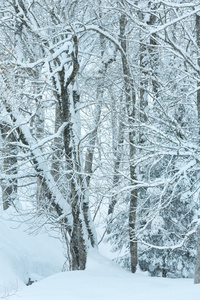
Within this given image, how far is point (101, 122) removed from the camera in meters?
11.3

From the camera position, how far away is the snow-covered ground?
572 cm

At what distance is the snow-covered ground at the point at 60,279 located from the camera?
572cm

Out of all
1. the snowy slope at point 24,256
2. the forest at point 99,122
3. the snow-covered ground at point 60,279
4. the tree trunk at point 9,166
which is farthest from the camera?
Result: the snowy slope at point 24,256

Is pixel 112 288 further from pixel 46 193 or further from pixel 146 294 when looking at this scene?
pixel 46 193

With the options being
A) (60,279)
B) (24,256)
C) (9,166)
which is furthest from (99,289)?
(9,166)

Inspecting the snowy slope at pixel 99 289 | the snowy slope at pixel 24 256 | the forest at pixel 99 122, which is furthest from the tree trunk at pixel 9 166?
the snowy slope at pixel 99 289

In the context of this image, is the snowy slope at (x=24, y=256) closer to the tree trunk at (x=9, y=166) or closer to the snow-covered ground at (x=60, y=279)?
the snow-covered ground at (x=60, y=279)

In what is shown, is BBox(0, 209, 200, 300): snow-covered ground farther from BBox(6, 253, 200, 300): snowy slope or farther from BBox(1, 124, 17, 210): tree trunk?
BBox(1, 124, 17, 210): tree trunk

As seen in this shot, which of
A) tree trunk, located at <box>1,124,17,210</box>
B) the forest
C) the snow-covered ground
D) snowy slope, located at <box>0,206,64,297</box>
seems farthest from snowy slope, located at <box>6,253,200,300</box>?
tree trunk, located at <box>1,124,17,210</box>

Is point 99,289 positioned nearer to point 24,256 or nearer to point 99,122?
point 99,122

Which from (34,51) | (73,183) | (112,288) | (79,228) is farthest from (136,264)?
(34,51)

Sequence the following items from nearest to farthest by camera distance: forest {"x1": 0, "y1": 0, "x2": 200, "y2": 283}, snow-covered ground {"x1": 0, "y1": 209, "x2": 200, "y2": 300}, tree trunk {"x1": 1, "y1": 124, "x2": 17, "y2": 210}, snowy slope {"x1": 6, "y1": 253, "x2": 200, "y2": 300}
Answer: snowy slope {"x1": 6, "y1": 253, "x2": 200, "y2": 300}
snow-covered ground {"x1": 0, "y1": 209, "x2": 200, "y2": 300}
forest {"x1": 0, "y1": 0, "x2": 200, "y2": 283}
tree trunk {"x1": 1, "y1": 124, "x2": 17, "y2": 210}

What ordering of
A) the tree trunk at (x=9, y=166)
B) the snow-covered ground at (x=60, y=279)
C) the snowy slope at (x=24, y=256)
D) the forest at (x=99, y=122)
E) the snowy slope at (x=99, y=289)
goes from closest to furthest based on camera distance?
1. the snowy slope at (x=99, y=289)
2. the snow-covered ground at (x=60, y=279)
3. the forest at (x=99, y=122)
4. the tree trunk at (x=9, y=166)
5. the snowy slope at (x=24, y=256)

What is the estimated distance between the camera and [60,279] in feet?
24.6
